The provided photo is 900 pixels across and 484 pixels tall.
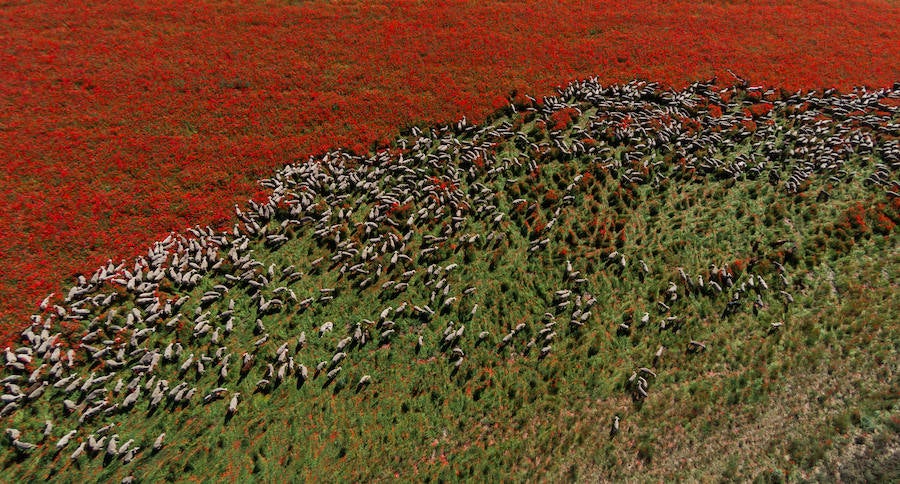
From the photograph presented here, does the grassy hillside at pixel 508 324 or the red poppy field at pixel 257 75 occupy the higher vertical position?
the red poppy field at pixel 257 75

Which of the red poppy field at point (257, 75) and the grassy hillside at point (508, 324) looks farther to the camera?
the red poppy field at point (257, 75)

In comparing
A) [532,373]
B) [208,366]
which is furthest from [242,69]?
[532,373]

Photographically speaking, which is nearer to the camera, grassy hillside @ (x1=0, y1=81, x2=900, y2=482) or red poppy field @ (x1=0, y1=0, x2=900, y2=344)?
grassy hillside @ (x1=0, y1=81, x2=900, y2=482)

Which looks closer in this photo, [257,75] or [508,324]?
[508,324]

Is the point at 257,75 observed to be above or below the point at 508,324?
above
